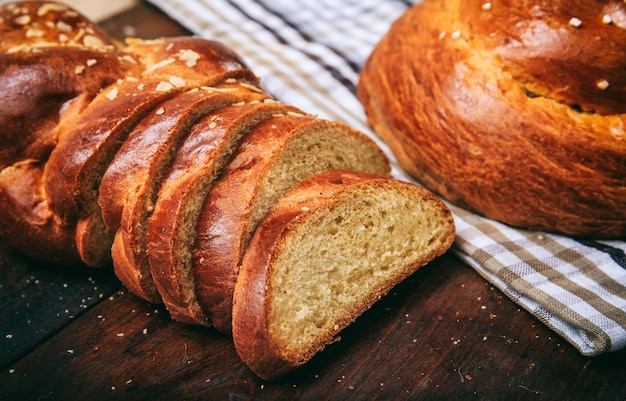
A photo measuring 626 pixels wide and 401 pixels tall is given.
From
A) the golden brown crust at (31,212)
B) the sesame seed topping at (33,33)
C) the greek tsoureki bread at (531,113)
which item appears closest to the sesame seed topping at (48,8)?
the sesame seed topping at (33,33)

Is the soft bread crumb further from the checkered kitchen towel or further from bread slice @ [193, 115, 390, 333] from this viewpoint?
the checkered kitchen towel

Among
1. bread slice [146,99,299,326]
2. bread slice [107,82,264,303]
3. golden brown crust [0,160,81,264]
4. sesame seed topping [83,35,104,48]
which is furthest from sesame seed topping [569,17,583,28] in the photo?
golden brown crust [0,160,81,264]

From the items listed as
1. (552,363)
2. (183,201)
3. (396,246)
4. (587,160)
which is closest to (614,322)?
(552,363)

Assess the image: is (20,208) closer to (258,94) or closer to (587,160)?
(258,94)

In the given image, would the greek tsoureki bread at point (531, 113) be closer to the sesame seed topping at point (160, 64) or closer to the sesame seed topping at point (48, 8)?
the sesame seed topping at point (160, 64)

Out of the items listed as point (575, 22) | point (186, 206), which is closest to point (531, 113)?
point (575, 22)

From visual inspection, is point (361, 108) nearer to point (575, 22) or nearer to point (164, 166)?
point (575, 22)
